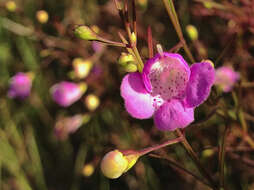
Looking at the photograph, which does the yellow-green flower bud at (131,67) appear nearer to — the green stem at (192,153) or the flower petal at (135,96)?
the flower petal at (135,96)

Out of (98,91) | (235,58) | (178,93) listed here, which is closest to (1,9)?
(98,91)

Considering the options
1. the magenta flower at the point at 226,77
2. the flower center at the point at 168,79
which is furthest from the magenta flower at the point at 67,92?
the flower center at the point at 168,79

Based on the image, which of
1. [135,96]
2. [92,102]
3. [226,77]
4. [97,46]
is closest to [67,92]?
[92,102]

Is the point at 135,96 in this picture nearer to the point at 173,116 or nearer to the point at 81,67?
the point at 173,116

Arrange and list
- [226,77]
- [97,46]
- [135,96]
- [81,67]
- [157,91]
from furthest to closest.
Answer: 1. [97,46]
2. [81,67]
3. [226,77]
4. [157,91]
5. [135,96]

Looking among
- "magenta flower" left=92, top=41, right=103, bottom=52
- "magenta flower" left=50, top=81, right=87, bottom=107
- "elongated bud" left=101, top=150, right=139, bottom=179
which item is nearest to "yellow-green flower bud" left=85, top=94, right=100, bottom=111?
"magenta flower" left=50, top=81, right=87, bottom=107

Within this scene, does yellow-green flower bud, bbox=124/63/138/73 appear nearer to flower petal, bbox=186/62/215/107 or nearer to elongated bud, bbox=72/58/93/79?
flower petal, bbox=186/62/215/107
